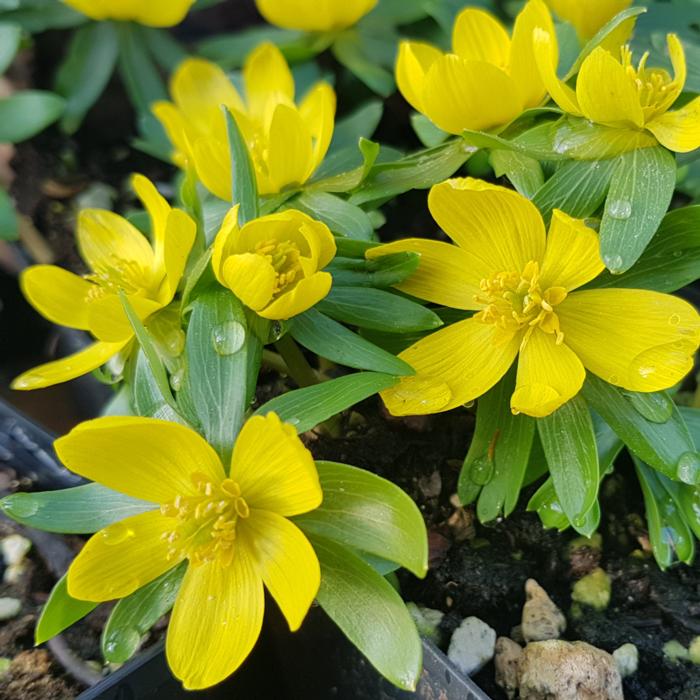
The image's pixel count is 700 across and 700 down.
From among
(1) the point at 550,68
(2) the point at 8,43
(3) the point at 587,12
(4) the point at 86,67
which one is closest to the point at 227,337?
(1) the point at 550,68

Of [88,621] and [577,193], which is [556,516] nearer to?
[577,193]

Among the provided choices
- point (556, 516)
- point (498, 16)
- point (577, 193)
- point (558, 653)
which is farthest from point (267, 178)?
point (498, 16)

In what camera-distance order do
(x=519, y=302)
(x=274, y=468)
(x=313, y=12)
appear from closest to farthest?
(x=274, y=468) < (x=519, y=302) < (x=313, y=12)

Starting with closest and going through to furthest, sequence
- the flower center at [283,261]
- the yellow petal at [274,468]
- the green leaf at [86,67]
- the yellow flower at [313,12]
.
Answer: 1. the yellow petal at [274,468]
2. the flower center at [283,261]
3. the yellow flower at [313,12]
4. the green leaf at [86,67]

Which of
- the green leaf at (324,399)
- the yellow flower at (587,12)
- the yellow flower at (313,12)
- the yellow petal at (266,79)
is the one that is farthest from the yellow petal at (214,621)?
the yellow flower at (313,12)

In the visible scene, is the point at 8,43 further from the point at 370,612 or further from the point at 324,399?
the point at 370,612

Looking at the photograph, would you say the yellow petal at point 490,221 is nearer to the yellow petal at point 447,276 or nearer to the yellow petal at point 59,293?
the yellow petal at point 447,276
